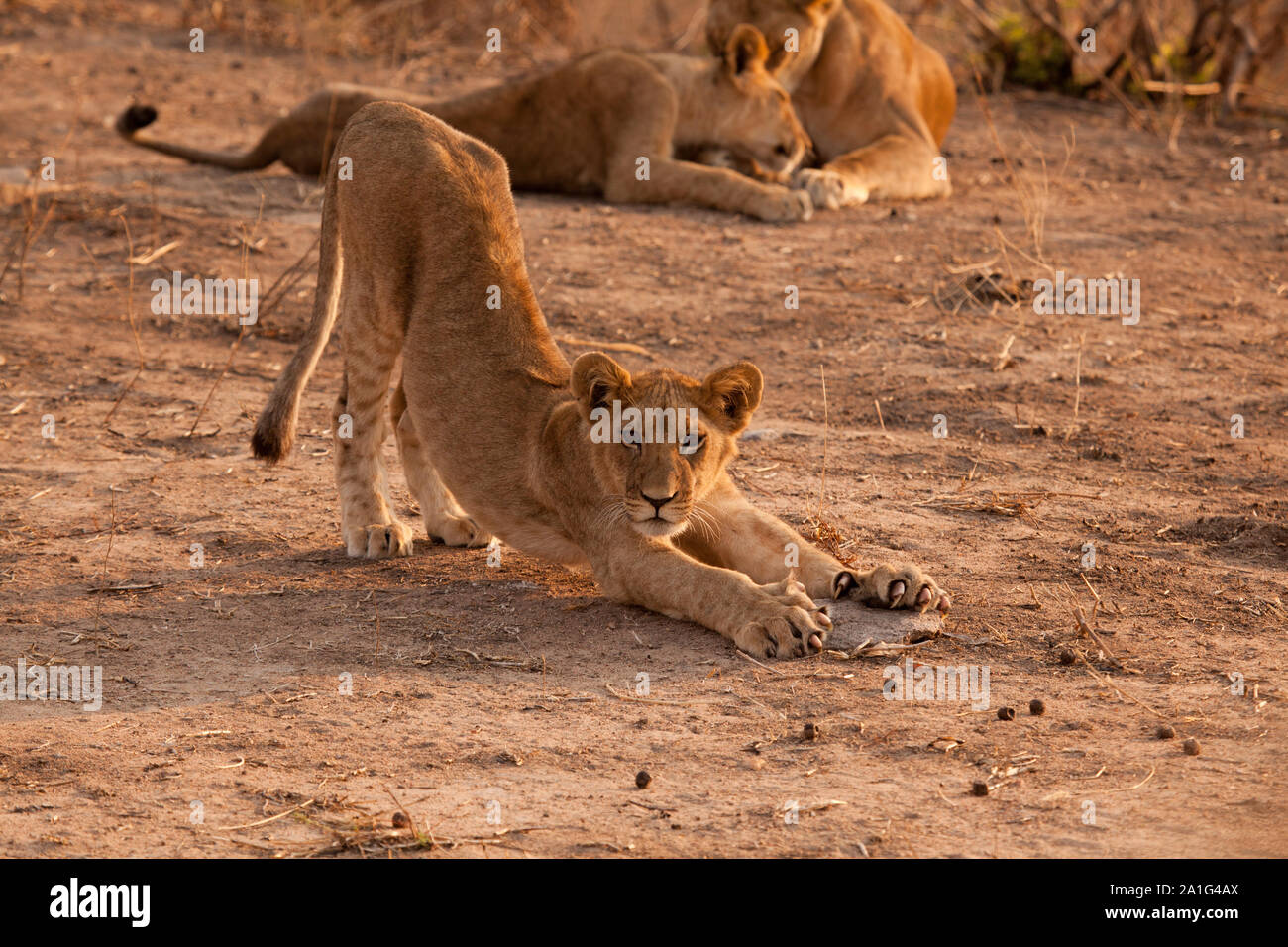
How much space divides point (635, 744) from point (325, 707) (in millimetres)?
878

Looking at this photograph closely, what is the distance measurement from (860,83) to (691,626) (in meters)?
7.06

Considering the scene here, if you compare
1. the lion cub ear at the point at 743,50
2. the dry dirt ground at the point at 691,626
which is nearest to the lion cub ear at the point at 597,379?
the dry dirt ground at the point at 691,626

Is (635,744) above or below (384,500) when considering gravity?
below

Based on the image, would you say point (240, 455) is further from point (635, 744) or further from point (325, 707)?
point (635, 744)

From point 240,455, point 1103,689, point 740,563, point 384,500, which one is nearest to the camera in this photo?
point 1103,689

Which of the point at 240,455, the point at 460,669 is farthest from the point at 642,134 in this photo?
the point at 460,669

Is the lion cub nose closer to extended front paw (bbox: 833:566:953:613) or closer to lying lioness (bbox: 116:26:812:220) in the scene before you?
extended front paw (bbox: 833:566:953:613)

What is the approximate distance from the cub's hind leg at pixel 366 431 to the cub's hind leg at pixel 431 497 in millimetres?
139

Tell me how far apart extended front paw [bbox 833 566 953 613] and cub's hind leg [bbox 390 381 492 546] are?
4.97ft

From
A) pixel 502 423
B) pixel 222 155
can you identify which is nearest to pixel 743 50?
pixel 222 155

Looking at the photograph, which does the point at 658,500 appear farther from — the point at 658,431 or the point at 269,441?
the point at 269,441

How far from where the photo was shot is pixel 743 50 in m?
10.7

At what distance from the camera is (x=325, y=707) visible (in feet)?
15.2
